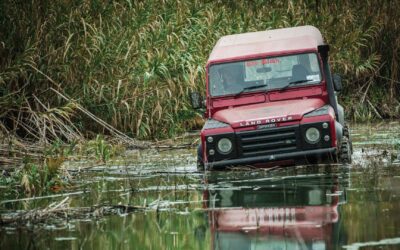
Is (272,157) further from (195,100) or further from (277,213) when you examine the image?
(277,213)

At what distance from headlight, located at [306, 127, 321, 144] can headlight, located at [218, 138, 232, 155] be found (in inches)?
39.5

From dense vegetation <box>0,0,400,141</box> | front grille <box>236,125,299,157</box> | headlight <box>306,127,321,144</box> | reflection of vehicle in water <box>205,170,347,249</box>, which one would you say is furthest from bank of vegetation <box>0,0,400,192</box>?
reflection of vehicle in water <box>205,170,347,249</box>

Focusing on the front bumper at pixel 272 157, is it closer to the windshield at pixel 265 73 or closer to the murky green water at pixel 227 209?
the murky green water at pixel 227 209

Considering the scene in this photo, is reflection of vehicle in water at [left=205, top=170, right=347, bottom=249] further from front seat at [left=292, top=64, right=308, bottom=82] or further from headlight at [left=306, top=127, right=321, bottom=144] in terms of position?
front seat at [left=292, top=64, right=308, bottom=82]

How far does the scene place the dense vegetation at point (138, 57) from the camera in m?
19.4

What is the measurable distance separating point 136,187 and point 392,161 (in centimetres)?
365

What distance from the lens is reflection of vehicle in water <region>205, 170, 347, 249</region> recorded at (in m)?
7.53

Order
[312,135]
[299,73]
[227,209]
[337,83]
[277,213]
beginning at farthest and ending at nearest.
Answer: [299,73] → [337,83] → [312,135] → [227,209] → [277,213]

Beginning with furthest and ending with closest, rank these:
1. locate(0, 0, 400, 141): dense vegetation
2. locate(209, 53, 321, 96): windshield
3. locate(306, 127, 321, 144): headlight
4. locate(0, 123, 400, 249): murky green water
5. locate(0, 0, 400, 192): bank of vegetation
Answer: locate(0, 0, 400, 141): dense vegetation < locate(0, 0, 400, 192): bank of vegetation < locate(209, 53, 321, 96): windshield < locate(306, 127, 321, 144): headlight < locate(0, 123, 400, 249): murky green water

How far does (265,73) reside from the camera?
1477 cm

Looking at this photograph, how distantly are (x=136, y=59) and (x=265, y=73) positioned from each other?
6.93 metres

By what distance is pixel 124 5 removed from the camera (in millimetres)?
22969

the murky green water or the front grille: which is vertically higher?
the front grille

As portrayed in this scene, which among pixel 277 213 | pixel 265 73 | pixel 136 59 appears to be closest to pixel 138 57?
pixel 136 59
